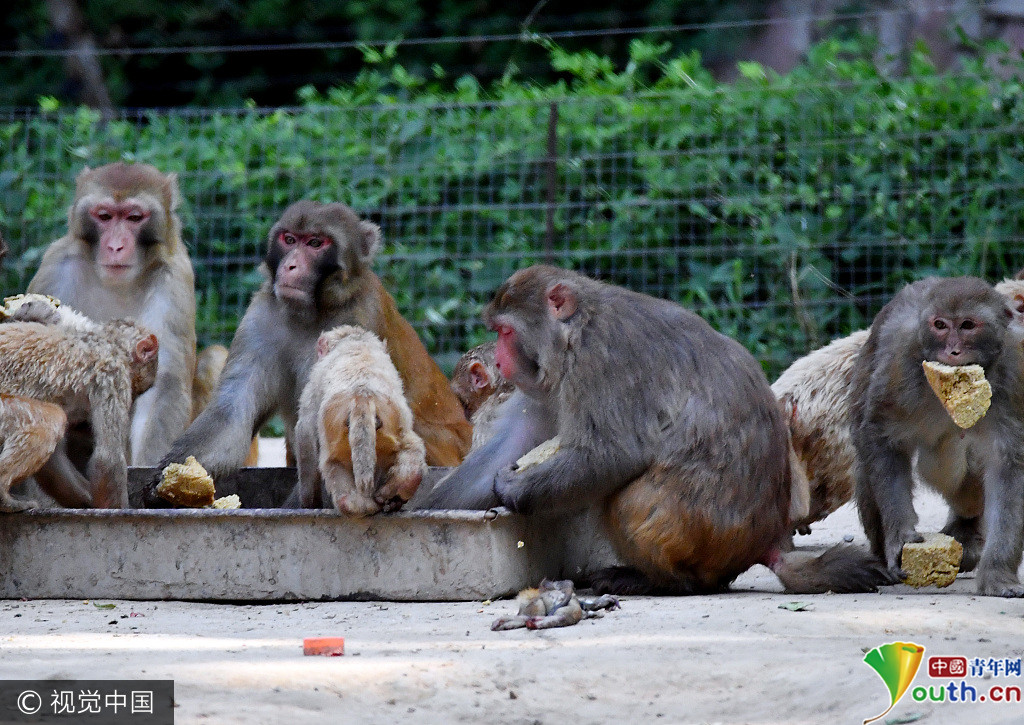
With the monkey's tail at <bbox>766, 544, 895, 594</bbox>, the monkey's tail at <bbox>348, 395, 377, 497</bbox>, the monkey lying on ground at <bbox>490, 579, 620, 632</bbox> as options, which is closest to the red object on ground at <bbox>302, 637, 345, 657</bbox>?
the monkey lying on ground at <bbox>490, 579, 620, 632</bbox>

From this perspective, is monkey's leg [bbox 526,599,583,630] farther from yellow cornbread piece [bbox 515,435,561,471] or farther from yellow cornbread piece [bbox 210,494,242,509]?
yellow cornbread piece [bbox 210,494,242,509]

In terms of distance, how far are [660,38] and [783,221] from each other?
20.0 feet

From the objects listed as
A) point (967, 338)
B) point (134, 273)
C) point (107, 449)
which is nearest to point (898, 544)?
point (967, 338)

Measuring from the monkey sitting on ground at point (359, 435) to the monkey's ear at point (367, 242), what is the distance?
116cm

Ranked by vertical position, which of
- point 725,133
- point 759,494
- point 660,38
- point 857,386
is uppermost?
point 660,38

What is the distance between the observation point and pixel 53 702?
3572 millimetres

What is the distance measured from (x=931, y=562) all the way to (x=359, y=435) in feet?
7.83

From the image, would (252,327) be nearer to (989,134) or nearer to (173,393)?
(173,393)

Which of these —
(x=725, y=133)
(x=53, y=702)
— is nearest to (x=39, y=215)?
(x=725, y=133)

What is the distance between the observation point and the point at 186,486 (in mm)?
6133

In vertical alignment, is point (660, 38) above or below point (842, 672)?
above

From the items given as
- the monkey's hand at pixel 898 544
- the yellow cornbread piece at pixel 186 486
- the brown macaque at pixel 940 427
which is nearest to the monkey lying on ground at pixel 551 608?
the monkey's hand at pixel 898 544

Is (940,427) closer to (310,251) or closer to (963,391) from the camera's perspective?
(963,391)

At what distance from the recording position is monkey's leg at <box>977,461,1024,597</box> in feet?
18.2
